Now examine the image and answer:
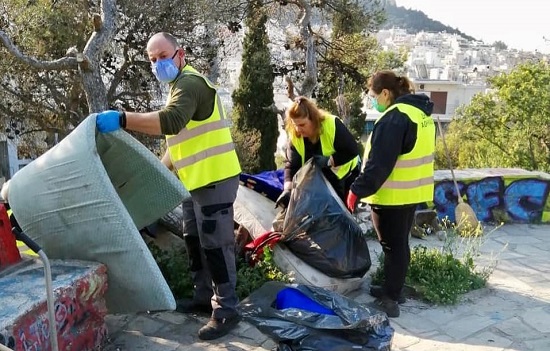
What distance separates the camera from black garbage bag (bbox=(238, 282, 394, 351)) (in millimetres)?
2850

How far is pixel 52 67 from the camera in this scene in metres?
6.04

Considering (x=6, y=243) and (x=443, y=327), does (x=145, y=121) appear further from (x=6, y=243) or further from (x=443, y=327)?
(x=443, y=327)

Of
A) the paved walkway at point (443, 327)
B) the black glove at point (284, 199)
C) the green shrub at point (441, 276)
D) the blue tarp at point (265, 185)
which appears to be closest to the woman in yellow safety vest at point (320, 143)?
the black glove at point (284, 199)

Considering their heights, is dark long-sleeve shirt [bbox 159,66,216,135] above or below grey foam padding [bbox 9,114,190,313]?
above

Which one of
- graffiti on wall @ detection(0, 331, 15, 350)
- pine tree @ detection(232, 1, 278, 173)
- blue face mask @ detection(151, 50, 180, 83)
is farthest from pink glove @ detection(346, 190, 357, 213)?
pine tree @ detection(232, 1, 278, 173)

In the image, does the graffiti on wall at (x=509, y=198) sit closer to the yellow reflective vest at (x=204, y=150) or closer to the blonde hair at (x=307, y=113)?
the blonde hair at (x=307, y=113)

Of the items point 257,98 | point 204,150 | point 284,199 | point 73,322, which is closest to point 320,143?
point 284,199

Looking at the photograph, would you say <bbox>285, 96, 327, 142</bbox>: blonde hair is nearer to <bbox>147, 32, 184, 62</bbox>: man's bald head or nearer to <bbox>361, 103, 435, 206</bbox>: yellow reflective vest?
<bbox>361, 103, 435, 206</bbox>: yellow reflective vest

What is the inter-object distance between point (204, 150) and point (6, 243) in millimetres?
1179

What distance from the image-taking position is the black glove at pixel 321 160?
4219 mm

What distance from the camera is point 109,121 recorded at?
3033 mm

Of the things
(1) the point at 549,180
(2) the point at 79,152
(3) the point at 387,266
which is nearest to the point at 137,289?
(2) the point at 79,152

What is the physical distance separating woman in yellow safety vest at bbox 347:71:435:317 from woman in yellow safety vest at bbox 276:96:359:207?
0.46 m

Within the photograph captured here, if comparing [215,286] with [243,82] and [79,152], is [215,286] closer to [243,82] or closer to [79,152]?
[79,152]
